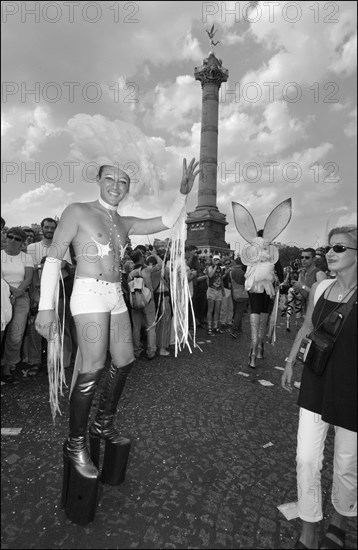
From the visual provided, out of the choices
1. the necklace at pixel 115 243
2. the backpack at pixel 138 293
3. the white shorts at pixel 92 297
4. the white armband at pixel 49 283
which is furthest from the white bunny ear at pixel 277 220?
the white armband at pixel 49 283

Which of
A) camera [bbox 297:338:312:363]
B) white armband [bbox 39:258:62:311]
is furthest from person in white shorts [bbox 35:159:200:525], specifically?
camera [bbox 297:338:312:363]

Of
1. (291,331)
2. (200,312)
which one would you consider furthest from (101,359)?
(291,331)

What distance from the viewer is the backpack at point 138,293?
5312mm

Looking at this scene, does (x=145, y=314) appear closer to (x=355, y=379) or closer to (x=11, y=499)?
(x=11, y=499)

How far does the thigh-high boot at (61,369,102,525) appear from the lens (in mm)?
1940

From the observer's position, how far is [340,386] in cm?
178

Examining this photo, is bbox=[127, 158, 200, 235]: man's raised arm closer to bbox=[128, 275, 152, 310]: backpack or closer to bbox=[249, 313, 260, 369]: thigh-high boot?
bbox=[128, 275, 152, 310]: backpack

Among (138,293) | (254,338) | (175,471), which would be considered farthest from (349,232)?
(138,293)

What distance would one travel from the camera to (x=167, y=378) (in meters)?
4.54

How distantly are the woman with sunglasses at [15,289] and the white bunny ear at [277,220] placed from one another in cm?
385

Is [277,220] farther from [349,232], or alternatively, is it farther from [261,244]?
[349,232]

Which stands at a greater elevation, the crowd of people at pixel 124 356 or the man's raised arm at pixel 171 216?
the man's raised arm at pixel 171 216

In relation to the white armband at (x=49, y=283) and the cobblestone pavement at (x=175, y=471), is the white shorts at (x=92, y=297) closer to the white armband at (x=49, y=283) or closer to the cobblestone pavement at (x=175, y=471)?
the white armband at (x=49, y=283)

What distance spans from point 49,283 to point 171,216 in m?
1.10
